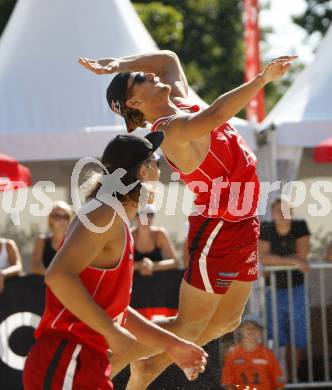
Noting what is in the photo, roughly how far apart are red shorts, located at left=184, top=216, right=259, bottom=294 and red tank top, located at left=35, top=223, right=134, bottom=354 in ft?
3.89

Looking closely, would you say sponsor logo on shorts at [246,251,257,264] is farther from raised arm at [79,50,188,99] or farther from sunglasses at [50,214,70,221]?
sunglasses at [50,214,70,221]

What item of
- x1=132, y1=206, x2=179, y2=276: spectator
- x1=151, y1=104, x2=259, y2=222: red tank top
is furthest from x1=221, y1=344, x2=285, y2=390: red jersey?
x1=132, y1=206, x2=179, y2=276: spectator

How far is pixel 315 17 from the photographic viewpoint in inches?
917

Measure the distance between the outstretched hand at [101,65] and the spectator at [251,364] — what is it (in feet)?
5.23

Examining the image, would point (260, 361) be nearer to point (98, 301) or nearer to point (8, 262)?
point (8, 262)

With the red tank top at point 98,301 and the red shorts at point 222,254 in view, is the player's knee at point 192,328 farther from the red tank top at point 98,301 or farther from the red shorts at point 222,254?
the red tank top at point 98,301

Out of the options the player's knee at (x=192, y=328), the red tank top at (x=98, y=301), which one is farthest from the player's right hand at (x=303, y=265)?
the red tank top at (x=98, y=301)

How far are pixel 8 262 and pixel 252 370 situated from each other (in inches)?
93.9

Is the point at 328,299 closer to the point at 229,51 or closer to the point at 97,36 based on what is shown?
the point at 97,36

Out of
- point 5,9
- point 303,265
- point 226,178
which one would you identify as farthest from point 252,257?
point 5,9

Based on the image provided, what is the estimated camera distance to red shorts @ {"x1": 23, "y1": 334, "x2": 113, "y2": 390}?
11.8ft

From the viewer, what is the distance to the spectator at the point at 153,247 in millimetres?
7328

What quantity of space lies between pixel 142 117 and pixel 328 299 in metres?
1.79

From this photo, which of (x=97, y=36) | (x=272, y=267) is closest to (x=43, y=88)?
(x=97, y=36)
